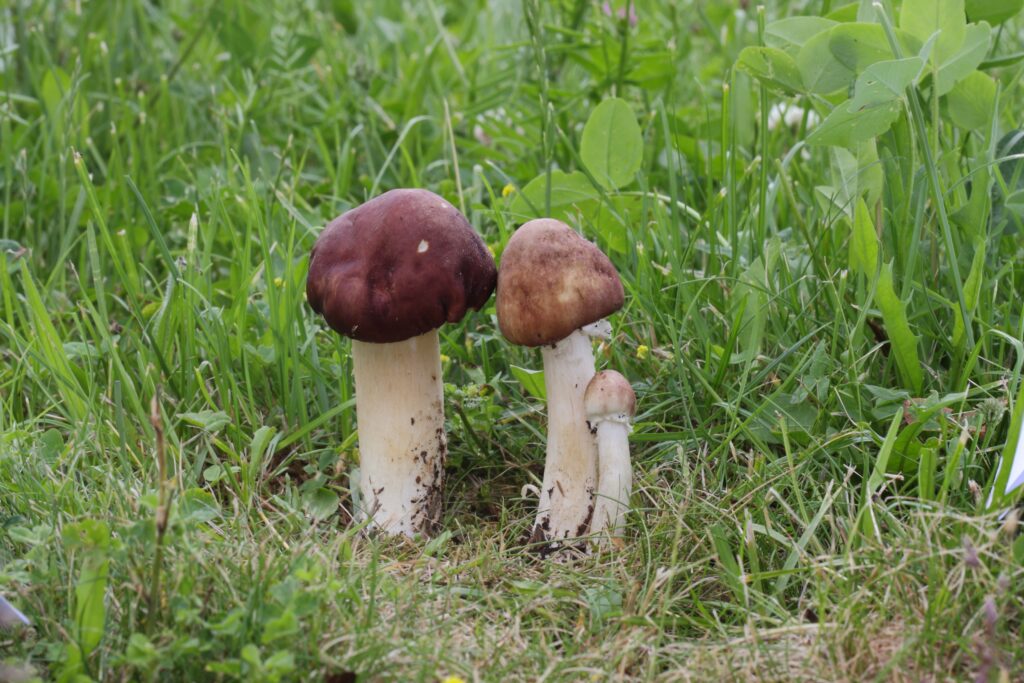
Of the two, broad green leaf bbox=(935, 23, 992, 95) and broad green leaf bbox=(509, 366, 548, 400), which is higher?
broad green leaf bbox=(935, 23, 992, 95)

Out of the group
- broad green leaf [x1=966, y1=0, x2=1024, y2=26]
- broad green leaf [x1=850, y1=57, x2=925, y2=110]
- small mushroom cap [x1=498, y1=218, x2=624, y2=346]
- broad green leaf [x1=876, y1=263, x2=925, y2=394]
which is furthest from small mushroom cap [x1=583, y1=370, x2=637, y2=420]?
broad green leaf [x1=966, y1=0, x2=1024, y2=26]

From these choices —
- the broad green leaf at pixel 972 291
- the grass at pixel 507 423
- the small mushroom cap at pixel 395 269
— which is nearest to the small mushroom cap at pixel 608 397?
the grass at pixel 507 423

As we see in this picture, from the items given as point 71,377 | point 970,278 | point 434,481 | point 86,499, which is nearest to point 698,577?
point 434,481

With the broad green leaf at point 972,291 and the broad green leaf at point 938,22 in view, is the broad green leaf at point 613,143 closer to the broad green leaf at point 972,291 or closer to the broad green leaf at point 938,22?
the broad green leaf at point 938,22

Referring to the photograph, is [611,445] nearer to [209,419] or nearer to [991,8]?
[209,419]

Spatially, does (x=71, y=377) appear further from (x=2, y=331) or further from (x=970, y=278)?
(x=970, y=278)

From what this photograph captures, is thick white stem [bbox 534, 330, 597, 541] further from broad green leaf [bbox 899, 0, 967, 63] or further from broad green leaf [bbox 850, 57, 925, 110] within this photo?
broad green leaf [bbox 899, 0, 967, 63]
